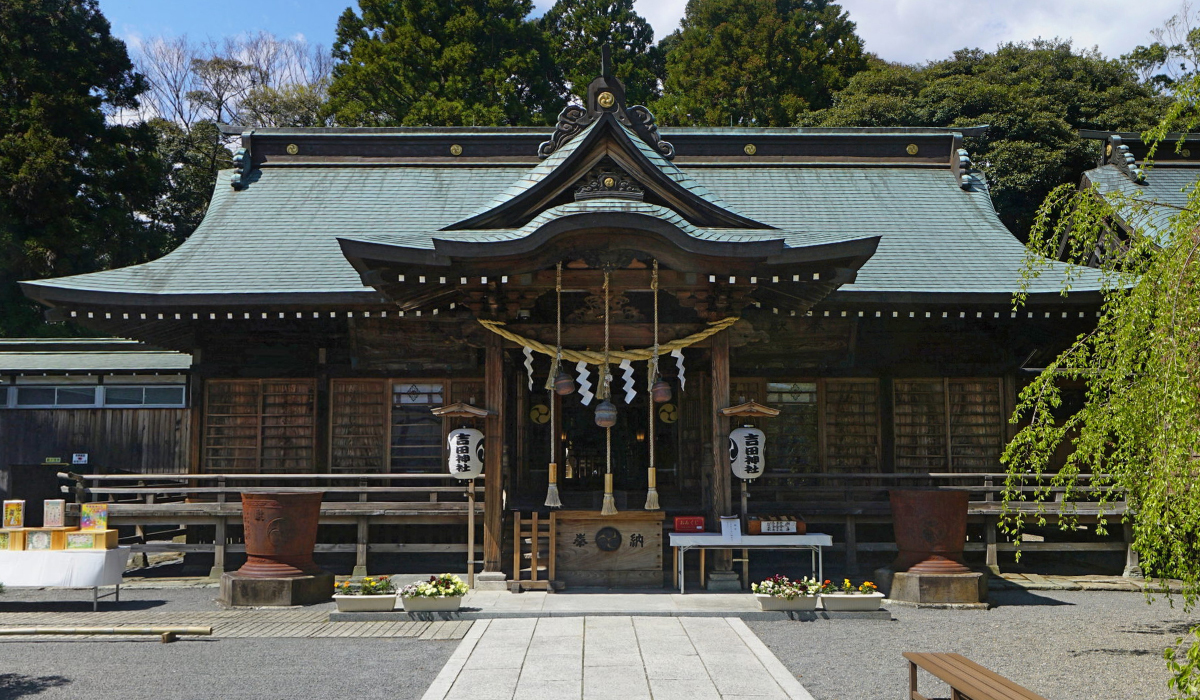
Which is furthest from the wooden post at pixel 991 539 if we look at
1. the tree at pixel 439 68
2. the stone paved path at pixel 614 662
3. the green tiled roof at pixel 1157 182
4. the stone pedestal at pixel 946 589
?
the tree at pixel 439 68

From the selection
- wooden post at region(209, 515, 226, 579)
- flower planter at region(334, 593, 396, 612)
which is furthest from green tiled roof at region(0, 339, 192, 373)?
flower planter at region(334, 593, 396, 612)

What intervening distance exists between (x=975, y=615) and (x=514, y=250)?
21.7 ft

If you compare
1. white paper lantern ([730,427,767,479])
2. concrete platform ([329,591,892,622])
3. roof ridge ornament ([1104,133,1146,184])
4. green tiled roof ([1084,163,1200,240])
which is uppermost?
roof ridge ornament ([1104,133,1146,184])

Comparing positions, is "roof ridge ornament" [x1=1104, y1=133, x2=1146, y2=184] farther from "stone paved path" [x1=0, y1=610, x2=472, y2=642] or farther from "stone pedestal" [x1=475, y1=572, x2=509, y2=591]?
"stone paved path" [x1=0, y1=610, x2=472, y2=642]

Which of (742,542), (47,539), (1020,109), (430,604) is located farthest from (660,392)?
(1020,109)

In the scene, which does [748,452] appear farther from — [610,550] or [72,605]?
[72,605]

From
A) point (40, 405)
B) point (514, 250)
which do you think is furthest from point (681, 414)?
point (40, 405)

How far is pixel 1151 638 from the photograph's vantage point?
9.48 meters

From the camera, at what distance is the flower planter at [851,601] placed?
10078 mm

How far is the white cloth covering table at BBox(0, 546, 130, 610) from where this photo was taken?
35.4 feet

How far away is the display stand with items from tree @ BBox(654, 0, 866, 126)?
25894mm

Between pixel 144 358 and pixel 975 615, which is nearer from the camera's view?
pixel 975 615

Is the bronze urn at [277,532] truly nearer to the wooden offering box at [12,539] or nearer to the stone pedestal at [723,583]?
the wooden offering box at [12,539]

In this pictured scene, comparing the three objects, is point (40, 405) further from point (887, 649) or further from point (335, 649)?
point (887, 649)
